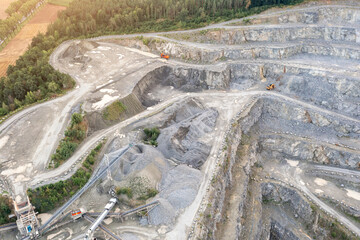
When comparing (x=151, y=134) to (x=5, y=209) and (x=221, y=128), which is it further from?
(x=5, y=209)

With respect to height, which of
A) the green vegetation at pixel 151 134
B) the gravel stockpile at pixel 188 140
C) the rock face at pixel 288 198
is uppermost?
the green vegetation at pixel 151 134

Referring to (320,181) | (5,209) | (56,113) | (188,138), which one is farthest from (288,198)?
(56,113)

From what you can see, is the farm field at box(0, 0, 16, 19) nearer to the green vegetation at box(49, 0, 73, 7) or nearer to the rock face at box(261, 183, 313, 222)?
the green vegetation at box(49, 0, 73, 7)

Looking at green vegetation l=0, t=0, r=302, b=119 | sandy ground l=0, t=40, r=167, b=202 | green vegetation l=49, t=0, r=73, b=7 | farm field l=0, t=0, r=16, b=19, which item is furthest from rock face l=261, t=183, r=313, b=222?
farm field l=0, t=0, r=16, b=19

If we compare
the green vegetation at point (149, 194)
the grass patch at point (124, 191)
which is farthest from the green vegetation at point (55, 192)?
the green vegetation at point (149, 194)

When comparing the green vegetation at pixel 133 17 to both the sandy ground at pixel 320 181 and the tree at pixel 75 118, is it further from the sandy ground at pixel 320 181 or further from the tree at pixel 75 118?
the sandy ground at pixel 320 181

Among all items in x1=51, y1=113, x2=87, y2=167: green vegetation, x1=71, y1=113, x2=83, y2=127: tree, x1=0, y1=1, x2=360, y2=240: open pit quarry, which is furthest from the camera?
x1=71, y1=113, x2=83, y2=127: tree
